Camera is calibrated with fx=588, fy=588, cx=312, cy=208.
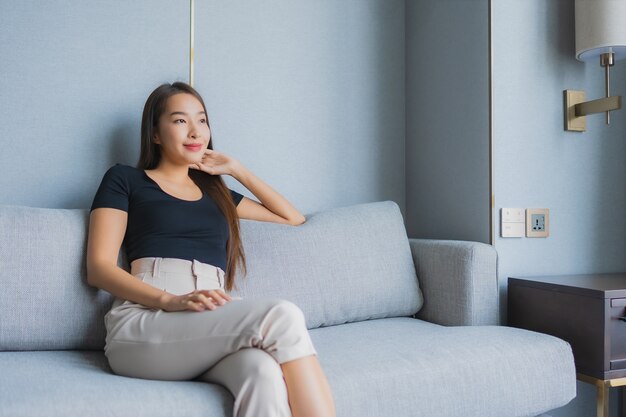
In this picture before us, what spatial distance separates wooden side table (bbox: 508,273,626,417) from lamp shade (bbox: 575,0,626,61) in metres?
0.79

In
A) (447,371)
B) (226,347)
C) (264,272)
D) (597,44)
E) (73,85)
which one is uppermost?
(597,44)

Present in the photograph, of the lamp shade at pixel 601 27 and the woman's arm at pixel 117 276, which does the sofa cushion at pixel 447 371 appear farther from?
the lamp shade at pixel 601 27

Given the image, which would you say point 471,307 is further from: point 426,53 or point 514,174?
point 426,53

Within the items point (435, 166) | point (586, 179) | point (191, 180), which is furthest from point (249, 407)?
point (586, 179)

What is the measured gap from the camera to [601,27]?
2.00m

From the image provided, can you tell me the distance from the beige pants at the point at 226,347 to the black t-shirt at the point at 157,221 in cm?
26

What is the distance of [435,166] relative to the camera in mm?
2359

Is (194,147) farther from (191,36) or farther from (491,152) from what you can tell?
(491,152)

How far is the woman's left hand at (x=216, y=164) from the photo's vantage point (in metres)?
1.90

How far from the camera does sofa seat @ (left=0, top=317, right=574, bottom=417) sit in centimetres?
119

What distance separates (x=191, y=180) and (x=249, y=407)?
886mm

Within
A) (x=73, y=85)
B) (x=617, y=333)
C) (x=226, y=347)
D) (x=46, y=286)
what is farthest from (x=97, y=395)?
(x=617, y=333)

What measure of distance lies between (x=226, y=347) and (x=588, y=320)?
109 cm

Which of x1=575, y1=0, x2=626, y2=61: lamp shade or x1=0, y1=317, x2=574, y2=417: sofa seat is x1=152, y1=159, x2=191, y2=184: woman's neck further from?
x1=575, y1=0, x2=626, y2=61: lamp shade
